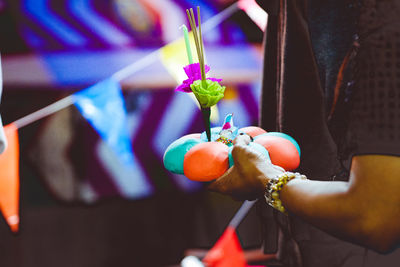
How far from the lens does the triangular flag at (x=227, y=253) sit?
1265 millimetres

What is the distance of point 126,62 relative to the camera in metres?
1.17

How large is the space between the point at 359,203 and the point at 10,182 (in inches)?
46.4

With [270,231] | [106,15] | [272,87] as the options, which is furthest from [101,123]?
[270,231]

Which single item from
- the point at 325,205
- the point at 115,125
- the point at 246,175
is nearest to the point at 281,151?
the point at 246,175

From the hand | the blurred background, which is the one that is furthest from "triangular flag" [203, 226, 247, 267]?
the hand

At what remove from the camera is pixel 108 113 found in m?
1.19

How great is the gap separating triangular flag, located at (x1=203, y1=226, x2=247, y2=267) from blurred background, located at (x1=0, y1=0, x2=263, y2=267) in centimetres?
4

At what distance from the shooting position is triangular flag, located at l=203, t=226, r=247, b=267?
4.15 ft

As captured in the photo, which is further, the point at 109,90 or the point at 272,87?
the point at 109,90

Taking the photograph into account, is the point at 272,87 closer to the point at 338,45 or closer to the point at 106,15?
the point at 338,45

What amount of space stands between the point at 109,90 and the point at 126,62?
5.0 inches

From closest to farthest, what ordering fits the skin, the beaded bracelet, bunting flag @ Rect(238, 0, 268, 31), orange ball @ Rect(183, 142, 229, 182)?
1. the skin
2. the beaded bracelet
3. orange ball @ Rect(183, 142, 229, 182)
4. bunting flag @ Rect(238, 0, 268, 31)

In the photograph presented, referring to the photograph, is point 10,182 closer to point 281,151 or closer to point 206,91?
point 206,91

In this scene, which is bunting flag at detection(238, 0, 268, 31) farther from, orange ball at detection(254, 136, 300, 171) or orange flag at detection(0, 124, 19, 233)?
orange flag at detection(0, 124, 19, 233)
